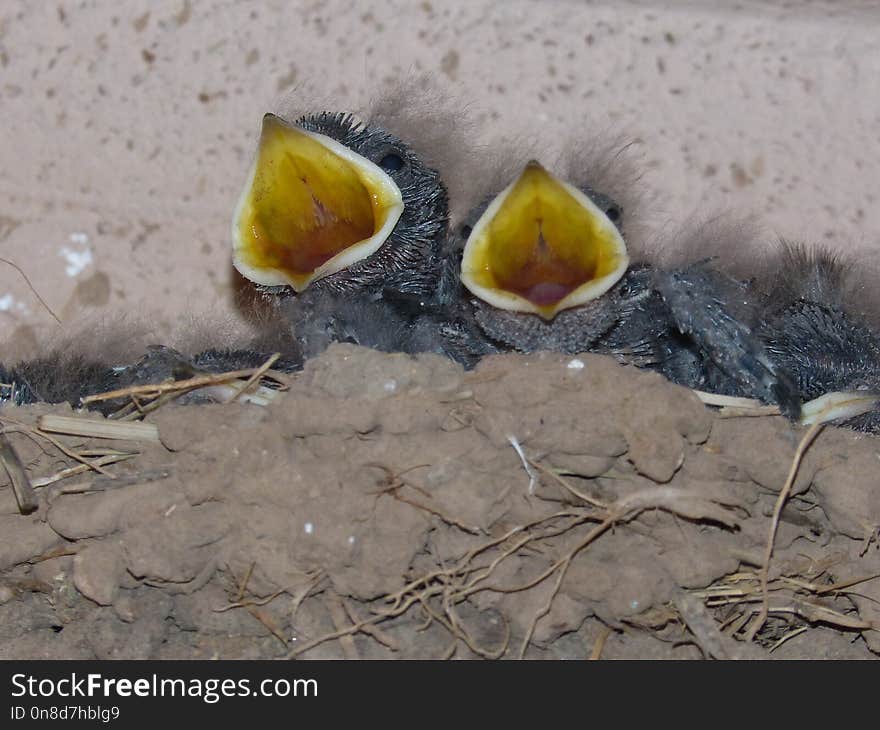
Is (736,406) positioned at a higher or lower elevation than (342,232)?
lower

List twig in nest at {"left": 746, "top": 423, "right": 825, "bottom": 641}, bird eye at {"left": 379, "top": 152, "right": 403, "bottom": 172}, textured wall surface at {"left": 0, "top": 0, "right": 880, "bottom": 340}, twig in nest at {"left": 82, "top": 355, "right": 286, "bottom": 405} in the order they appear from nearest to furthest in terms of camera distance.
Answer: twig in nest at {"left": 746, "top": 423, "right": 825, "bottom": 641} → twig in nest at {"left": 82, "top": 355, "right": 286, "bottom": 405} → bird eye at {"left": 379, "top": 152, "right": 403, "bottom": 172} → textured wall surface at {"left": 0, "top": 0, "right": 880, "bottom": 340}

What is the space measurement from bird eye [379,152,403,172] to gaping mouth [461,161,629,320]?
33 centimetres

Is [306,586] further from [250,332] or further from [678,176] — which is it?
[678,176]

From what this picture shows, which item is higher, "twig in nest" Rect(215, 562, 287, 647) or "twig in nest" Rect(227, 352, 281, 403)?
"twig in nest" Rect(227, 352, 281, 403)

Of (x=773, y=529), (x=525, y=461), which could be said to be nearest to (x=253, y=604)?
(x=525, y=461)

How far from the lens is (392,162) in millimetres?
2115

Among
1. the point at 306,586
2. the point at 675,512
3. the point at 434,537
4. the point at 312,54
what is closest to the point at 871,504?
the point at 675,512

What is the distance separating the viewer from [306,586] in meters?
1.72

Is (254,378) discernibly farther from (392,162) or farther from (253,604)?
(392,162)

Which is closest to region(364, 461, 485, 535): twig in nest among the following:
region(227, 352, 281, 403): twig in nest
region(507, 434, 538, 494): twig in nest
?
region(507, 434, 538, 494): twig in nest

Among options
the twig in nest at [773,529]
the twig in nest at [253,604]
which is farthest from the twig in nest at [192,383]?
the twig in nest at [773,529]

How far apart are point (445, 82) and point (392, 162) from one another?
37 cm

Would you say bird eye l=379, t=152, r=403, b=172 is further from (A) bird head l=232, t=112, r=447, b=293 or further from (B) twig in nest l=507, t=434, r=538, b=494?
(B) twig in nest l=507, t=434, r=538, b=494

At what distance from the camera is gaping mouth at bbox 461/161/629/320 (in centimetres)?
177
